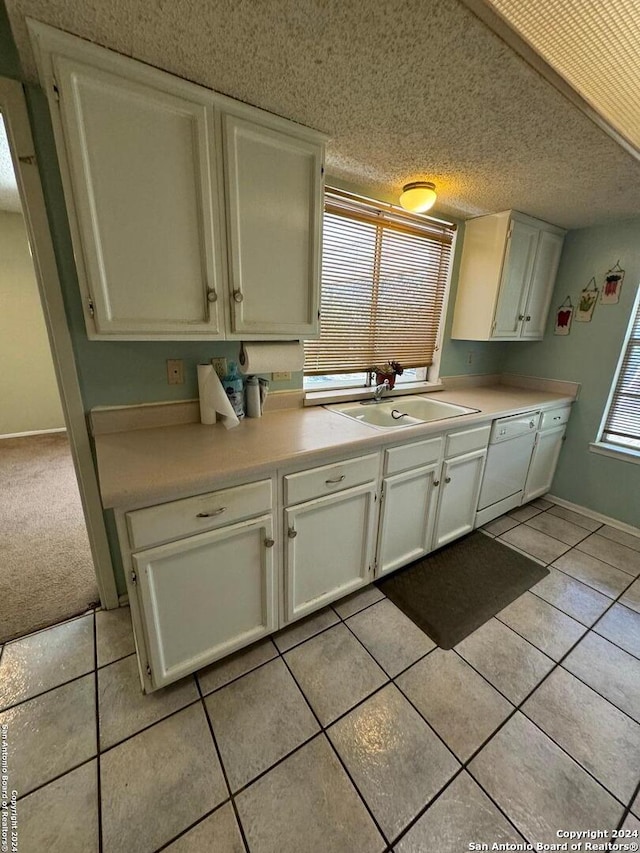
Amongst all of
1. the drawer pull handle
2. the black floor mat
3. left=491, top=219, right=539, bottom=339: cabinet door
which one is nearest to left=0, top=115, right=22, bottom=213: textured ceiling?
the drawer pull handle

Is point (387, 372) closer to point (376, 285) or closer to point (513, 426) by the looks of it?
point (376, 285)

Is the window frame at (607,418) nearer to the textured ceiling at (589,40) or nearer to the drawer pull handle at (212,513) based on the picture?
the textured ceiling at (589,40)

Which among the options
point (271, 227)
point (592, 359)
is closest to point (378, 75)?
point (271, 227)

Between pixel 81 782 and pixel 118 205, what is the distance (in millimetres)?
1905

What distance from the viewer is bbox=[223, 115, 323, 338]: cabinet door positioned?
1308mm

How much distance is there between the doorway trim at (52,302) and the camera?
1.19 m

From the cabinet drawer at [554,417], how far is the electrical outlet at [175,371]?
101 inches

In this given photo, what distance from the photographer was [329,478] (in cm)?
151

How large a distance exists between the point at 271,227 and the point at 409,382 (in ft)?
5.50

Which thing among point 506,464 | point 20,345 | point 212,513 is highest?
point 20,345

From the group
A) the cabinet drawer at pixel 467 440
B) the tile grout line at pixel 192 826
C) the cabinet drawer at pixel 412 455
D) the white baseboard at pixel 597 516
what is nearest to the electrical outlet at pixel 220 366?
the cabinet drawer at pixel 412 455

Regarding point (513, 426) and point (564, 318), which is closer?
point (513, 426)

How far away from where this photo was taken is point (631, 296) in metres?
2.46

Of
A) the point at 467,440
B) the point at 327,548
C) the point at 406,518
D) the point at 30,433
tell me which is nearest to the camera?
the point at 327,548
